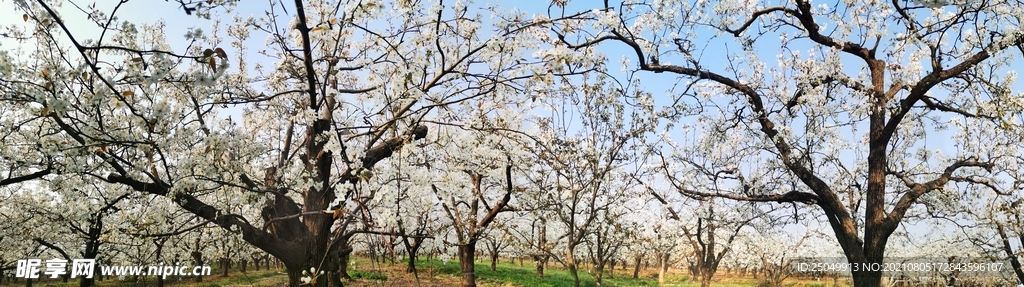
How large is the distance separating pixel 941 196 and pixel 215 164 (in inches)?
381

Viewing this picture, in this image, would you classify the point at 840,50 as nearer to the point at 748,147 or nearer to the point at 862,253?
the point at 748,147

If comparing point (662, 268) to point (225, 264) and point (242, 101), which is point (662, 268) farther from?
point (242, 101)

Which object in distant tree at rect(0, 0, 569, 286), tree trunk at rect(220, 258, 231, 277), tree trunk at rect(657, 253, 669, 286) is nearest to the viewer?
distant tree at rect(0, 0, 569, 286)

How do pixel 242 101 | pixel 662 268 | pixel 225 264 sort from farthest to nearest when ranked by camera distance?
1. pixel 662 268
2. pixel 225 264
3. pixel 242 101

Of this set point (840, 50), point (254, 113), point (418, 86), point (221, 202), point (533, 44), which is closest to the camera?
point (418, 86)

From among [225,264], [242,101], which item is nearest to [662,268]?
[225,264]

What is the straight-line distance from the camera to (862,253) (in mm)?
7629

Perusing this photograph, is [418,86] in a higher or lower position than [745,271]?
higher

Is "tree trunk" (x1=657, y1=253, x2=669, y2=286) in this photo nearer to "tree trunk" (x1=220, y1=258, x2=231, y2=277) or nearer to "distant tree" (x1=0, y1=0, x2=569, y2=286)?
"tree trunk" (x1=220, y1=258, x2=231, y2=277)

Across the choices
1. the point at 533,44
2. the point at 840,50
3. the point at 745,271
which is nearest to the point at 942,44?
the point at 840,50

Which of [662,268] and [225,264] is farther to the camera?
[662,268]

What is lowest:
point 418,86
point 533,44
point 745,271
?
point 745,271

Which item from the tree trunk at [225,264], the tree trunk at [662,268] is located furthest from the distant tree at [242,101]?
the tree trunk at [662,268]

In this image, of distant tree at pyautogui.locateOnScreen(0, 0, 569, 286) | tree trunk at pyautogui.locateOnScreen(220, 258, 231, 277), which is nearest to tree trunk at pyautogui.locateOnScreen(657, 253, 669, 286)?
tree trunk at pyautogui.locateOnScreen(220, 258, 231, 277)
